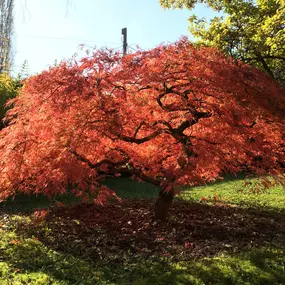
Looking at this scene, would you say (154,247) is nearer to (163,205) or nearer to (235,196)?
(163,205)

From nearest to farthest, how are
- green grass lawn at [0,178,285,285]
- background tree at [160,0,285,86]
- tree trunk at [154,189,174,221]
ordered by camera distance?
green grass lawn at [0,178,285,285]
tree trunk at [154,189,174,221]
background tree at [160,0,285,86]

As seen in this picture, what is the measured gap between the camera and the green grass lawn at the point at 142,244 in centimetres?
388

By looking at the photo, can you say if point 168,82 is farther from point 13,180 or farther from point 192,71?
point 13,180

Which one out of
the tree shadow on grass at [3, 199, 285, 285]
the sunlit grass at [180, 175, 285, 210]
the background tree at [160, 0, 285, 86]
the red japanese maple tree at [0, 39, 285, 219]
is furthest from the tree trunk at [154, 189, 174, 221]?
the background tree at [160, 0, 285, 86]

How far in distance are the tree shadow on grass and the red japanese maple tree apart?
2.76 feet

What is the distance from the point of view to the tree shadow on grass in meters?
3.91

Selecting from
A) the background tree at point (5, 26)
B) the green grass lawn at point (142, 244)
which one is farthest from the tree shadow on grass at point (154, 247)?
the background tree at point (5, 26)

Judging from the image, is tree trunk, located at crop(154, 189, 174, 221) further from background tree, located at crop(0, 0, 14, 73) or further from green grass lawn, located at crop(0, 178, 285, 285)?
background tree, located at crop(0, 0, 14, 73)

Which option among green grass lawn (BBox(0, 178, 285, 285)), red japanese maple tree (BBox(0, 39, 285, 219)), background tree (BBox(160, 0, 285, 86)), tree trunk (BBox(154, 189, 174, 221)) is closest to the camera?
green grass lawn (BBox(0, 178, 285, 285))

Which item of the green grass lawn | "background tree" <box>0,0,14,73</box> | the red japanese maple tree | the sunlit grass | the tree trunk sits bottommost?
the green grass lawn

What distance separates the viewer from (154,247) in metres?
4.93

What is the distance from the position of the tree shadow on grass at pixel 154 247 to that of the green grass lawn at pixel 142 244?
0.04 ft

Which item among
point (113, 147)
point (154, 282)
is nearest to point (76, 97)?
point (113, 147)

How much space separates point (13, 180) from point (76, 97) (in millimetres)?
1643
